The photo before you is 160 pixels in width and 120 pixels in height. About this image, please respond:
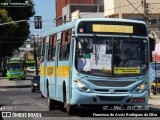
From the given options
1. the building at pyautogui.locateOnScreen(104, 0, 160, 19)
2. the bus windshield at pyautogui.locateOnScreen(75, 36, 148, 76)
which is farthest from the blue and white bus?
the building at pyautogui.locateOnScreen(104, 0, 160, 19)

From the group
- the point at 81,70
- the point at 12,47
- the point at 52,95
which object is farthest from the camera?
the point at 12,47

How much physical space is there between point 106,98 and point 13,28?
187 feet

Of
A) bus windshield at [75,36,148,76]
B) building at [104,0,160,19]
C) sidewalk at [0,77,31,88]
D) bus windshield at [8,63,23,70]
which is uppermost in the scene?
building at [104,0,160,19]

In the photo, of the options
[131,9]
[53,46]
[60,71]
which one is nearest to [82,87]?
[60,71]

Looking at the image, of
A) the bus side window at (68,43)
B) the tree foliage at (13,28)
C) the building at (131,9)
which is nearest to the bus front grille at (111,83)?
the bus side window at (68,43)

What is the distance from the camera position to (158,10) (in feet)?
202

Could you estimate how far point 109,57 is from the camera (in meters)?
16.6

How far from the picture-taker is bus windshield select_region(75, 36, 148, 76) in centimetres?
1658

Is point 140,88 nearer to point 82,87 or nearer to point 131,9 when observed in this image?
point 82,87

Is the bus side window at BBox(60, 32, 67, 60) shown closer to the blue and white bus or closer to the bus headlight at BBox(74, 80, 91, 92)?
the blue and white bus

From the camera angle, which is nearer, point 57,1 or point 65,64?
point 65,64

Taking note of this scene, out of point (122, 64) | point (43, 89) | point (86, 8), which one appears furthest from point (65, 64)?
point (86, 8)

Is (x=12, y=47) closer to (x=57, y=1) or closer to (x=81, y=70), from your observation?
(x=57, y=1)

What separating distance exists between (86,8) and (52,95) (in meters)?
86.3
